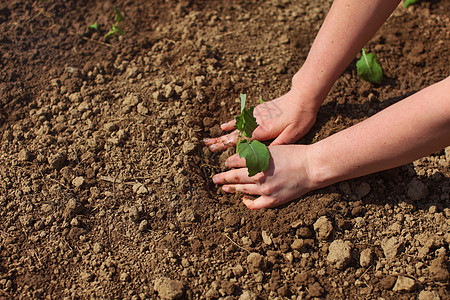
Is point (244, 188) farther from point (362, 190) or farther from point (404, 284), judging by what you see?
point (404, 284)

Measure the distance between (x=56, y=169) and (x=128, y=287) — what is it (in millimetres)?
868

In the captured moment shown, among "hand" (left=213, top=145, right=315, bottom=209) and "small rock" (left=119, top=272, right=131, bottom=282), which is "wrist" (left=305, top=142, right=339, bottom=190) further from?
"small rock" (left=119, top=272, right=131, bottom=282)

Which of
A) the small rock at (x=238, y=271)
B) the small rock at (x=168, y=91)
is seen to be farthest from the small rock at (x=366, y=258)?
the small rock at (x=168, y=91)

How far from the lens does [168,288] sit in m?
1.98

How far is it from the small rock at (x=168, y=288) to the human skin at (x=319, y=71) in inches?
34.1

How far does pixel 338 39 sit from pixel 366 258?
119 centimetres

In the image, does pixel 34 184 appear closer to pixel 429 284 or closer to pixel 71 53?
pixel 71 53

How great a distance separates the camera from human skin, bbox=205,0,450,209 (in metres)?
1.75

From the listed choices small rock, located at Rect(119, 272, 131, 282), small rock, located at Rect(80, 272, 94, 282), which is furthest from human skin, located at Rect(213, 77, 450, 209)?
small rock, located at Rect(80, 272, 94, 282)

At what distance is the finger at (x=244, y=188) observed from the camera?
89.3 inches

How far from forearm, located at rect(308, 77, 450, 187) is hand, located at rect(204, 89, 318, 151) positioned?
0.92 ft

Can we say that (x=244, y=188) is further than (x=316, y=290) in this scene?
Yes

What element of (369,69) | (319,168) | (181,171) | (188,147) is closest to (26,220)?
(181,171)

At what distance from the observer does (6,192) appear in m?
2.32
